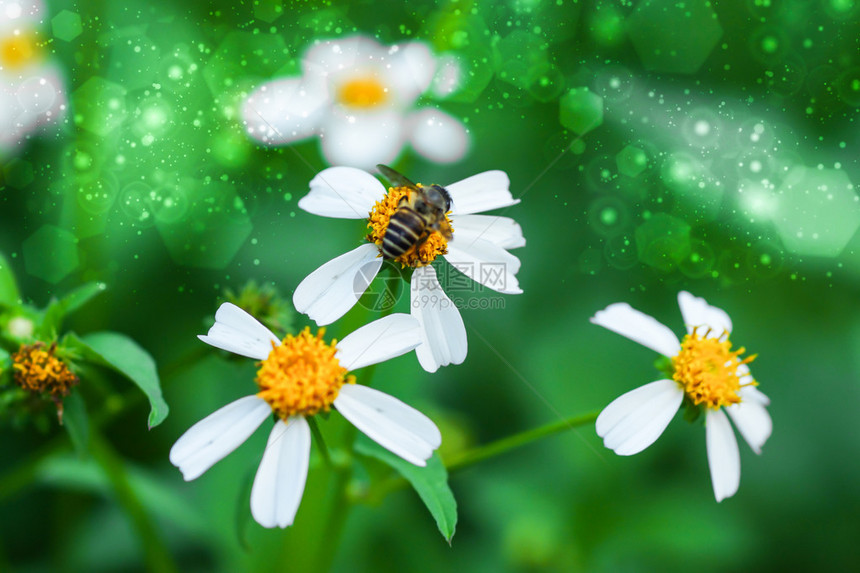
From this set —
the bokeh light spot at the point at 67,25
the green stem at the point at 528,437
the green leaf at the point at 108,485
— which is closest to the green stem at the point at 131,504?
the green leaf at the point at 108,485

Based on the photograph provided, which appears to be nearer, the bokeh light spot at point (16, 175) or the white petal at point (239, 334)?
the white petal at point (239, 334)

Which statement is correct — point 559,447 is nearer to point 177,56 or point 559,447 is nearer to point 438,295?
point 438,295

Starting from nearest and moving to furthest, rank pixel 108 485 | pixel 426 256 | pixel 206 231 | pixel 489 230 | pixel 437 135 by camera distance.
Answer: pixel 426 256
pixel 489 230
pixel 108 485
pixel 206 231
pixel 437 135

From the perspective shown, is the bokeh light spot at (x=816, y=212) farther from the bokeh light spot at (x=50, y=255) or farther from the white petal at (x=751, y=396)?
the bokeh light spot at (x=50, y=255)

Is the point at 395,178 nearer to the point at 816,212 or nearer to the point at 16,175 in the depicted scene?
the point at 16,175

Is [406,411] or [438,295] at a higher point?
[438,295]

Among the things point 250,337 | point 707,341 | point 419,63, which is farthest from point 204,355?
point 419,63

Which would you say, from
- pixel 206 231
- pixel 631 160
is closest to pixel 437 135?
pixel 631 160
